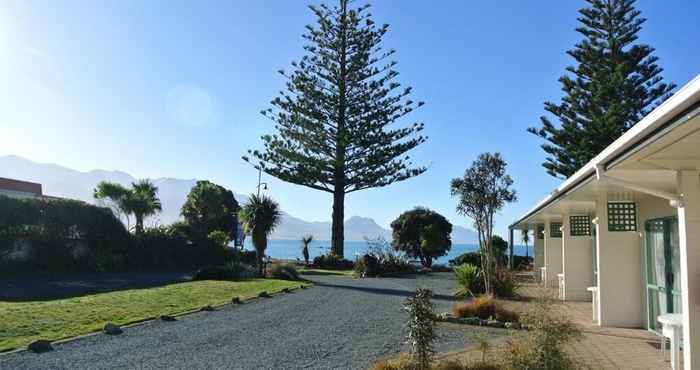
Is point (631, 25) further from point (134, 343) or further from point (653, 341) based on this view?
point (134, 343)

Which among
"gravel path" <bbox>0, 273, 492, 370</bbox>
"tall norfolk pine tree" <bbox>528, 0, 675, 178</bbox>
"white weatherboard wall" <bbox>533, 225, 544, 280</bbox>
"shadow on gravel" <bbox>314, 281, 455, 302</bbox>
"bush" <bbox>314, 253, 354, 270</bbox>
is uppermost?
"tall norfolk pine tree" <bbox>528, 0, 675, 178</bbox>

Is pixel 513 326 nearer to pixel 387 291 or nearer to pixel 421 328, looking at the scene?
pixel 421 328

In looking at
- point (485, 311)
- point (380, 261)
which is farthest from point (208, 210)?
point (485, 311)

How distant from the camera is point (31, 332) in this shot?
24.8 ft

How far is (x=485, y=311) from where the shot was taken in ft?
32.1

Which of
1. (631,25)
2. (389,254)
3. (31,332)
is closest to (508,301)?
(31,332)

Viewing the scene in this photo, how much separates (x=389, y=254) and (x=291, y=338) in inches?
Answer: 664

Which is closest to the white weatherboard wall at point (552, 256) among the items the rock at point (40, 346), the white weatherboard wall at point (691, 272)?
A: the white weatherboard wall at point (691, 272)

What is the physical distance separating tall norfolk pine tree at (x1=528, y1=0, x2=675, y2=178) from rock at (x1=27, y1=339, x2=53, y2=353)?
1956cm

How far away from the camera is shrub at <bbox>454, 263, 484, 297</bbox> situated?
14.3 meters

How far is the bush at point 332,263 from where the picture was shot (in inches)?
1110

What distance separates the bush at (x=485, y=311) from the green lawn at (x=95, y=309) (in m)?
4.71

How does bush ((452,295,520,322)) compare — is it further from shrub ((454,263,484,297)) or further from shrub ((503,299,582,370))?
shrub ((503,299,582,370))

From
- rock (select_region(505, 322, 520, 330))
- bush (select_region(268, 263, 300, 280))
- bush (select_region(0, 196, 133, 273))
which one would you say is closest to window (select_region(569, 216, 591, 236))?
rock (select_region(505, 322, 520, 330))
